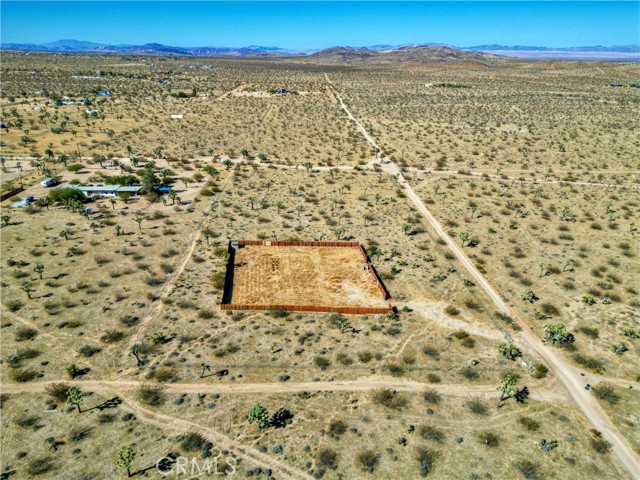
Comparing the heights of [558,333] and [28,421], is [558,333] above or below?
below

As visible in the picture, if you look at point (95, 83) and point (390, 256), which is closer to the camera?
point (390, 256)

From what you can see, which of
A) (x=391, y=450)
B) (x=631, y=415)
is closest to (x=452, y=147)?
(x=631, y=415)

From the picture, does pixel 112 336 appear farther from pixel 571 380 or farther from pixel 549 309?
pixel 549 309

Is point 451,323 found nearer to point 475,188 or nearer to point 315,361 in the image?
point 315,361

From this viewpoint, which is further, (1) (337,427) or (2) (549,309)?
(2) (549,309)

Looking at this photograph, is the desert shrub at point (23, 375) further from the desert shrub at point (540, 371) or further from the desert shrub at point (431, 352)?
the desert shrub at point (540, 371)

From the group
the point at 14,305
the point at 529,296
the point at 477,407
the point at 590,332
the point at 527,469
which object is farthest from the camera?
the point at 529,296

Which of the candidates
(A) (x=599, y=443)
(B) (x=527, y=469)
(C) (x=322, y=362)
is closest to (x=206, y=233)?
(C) (x=322, y=362)
